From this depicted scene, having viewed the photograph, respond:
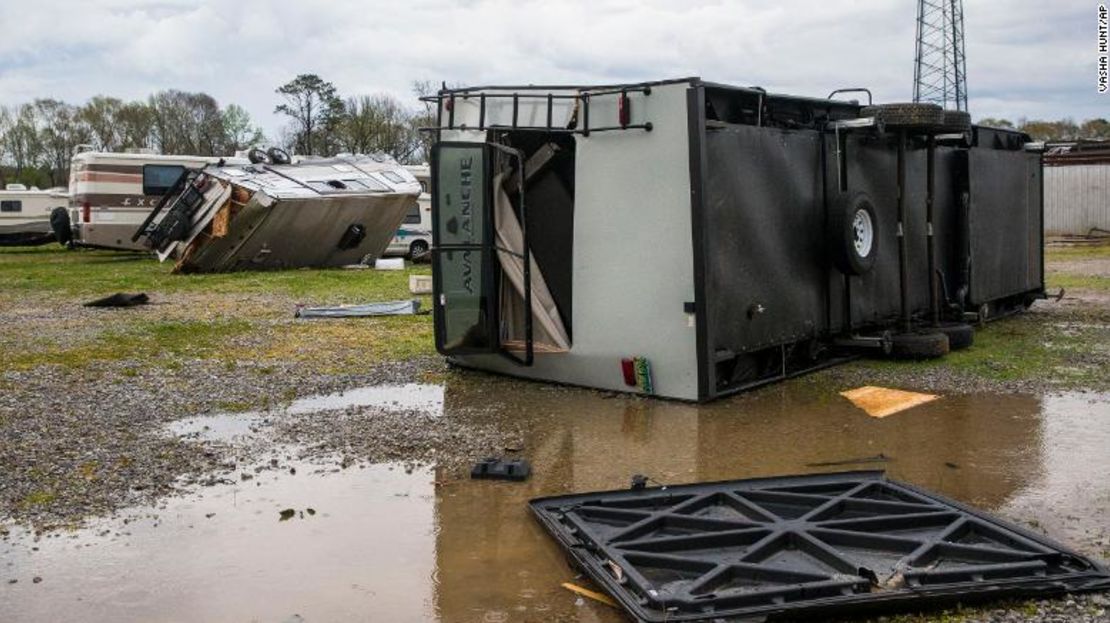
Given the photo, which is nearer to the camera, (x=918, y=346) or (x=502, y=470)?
(x=502, y=470)

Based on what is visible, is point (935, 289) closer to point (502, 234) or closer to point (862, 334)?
point (862, 334)

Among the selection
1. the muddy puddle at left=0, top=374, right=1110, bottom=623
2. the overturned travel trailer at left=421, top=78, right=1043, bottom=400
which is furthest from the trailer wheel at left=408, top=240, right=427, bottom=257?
the muddy puddle at left=0, top=374, right=1110, bottom=623

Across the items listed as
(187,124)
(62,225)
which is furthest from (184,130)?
(62,225)

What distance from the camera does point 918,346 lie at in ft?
33.5

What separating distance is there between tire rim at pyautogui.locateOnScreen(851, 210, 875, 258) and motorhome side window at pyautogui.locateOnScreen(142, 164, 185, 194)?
755 inches

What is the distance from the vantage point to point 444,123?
9.58 meters

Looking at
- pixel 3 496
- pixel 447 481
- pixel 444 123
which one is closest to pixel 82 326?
pixel 444 123

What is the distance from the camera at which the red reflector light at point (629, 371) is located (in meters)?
8.77

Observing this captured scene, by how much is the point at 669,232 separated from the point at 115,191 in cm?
1994

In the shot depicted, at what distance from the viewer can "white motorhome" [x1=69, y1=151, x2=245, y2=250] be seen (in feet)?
81.0

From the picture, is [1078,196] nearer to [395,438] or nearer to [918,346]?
[918,346]

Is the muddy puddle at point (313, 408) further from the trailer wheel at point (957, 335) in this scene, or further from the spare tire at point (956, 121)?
the spare tire at point (956, 121)

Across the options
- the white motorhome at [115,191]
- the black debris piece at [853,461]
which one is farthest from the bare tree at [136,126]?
the black debris piece at [853,461]

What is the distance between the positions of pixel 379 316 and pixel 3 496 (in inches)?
332
